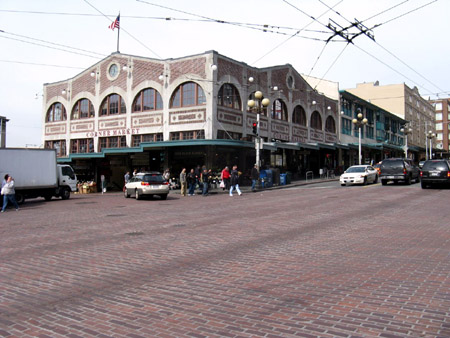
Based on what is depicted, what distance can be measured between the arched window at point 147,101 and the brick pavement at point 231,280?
22.8 metres

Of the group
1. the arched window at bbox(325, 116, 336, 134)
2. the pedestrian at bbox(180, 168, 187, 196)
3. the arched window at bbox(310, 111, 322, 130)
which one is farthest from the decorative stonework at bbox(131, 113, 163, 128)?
the arched window at bbox(325, 116, 336, 134)

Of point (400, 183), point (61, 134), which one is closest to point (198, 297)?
point (400, 183)

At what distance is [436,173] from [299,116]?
2195 cm

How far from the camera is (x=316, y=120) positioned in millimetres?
45312

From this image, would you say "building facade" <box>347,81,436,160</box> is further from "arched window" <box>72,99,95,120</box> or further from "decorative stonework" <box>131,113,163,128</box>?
"arched window" <box>72,99,95,120</box>

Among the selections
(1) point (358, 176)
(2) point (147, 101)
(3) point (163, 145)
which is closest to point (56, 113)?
(2) point (147, 101)

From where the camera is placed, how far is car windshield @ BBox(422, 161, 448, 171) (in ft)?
68.8

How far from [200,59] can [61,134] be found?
18.6 m

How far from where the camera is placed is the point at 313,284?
5.31 metres

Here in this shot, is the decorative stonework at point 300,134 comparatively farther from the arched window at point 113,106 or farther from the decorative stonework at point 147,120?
the arched window at point 113,106

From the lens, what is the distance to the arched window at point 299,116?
40.6 m

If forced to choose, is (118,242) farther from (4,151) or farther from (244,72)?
(244,72)

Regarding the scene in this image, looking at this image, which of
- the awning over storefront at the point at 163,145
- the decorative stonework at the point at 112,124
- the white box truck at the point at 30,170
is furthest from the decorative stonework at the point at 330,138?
the white box truck at the point at 30,170

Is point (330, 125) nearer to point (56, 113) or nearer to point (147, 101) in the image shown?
point (147, 101)
